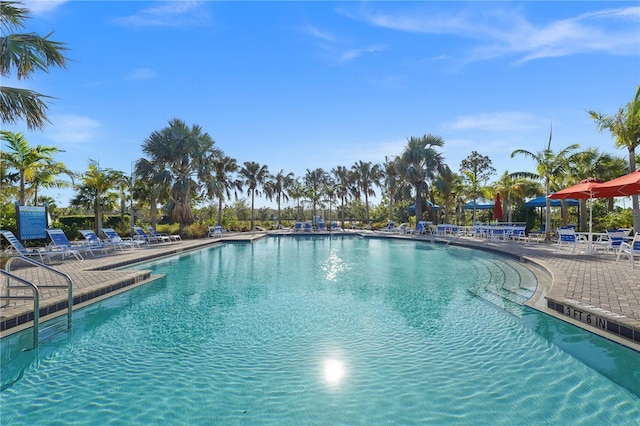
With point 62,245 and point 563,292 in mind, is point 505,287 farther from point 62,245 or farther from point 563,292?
point 62,245

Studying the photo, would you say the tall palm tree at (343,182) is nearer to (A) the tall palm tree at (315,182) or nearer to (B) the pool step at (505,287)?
(A) the tall palm tree at (315,182)

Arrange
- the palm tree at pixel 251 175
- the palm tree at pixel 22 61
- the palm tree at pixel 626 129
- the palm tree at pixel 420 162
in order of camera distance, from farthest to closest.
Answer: the palm tree at pixel 251 175, the palm tree at pixel 420 162, the palm tree at pixel 626 129, the palm tree at pixel 22 61

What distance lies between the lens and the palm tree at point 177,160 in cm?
2103

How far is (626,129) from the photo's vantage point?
13734 millimetres

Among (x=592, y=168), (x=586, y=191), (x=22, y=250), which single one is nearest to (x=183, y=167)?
(x=22, y=250)

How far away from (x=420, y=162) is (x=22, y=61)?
76.4 feet

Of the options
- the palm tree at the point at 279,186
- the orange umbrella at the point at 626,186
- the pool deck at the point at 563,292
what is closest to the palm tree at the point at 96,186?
the pool deck at the point at 563,292

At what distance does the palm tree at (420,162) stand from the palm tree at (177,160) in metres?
14.5

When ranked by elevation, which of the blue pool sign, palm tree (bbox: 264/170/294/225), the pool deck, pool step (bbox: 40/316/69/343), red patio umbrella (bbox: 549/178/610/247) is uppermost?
palm tree (bbox: 264/170/294/225)

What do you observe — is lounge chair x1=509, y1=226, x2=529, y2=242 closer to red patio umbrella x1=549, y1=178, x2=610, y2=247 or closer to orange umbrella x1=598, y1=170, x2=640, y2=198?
red patio umbrella x1=549, y1=178, x2=610, y2=247

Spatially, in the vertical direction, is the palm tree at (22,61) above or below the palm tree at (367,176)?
below

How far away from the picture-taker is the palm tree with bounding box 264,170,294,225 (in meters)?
38.2

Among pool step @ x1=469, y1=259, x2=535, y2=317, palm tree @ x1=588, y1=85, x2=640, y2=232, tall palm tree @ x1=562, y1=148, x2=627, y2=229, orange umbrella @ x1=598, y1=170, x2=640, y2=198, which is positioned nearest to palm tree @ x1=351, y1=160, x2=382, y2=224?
tall palm tree @ x1=562, y1=148, x2=627, y2=229

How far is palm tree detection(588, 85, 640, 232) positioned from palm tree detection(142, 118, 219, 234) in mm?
20744
